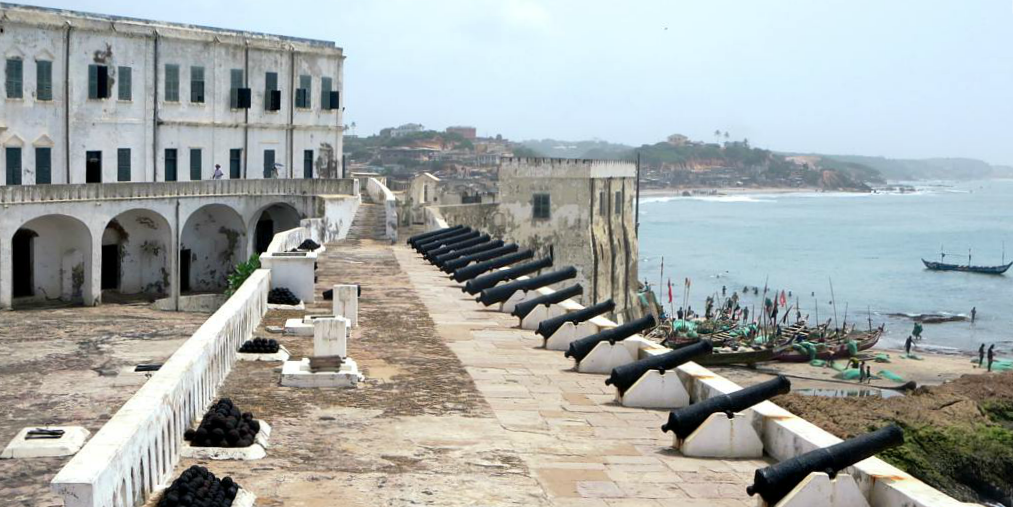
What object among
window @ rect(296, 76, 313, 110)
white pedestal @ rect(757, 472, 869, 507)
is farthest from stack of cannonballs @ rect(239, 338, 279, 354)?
window @ rect(296, 76, 313, 110)

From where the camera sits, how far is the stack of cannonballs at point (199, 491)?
34.5 feet

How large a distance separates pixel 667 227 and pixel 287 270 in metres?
150

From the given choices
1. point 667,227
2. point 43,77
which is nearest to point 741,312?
point 43,77

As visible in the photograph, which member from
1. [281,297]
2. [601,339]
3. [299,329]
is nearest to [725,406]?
[601,339]

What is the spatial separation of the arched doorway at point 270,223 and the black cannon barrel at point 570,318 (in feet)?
112

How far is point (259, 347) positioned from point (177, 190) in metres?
33.3

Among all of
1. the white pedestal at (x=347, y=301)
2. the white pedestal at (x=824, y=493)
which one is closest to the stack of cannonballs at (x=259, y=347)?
the white pedestal at (x=347, y=301)

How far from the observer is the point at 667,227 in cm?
17362

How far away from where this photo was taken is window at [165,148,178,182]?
176 ft

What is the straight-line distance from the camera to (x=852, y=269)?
122 m

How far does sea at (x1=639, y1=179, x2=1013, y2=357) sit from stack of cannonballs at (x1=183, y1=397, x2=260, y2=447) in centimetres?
6716

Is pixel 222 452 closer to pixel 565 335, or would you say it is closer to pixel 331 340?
pixel 331 340

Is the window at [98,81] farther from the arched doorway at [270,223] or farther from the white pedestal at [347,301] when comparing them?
the white pedestal at [347,301]

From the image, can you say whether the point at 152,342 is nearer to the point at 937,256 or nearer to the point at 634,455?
the point at 634,455
